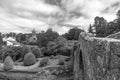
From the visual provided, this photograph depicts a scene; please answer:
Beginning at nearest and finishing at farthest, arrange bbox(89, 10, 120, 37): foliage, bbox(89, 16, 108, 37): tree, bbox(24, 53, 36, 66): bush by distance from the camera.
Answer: bbox(24, 53, 36, 66): bush, bbox(89, 10, 120, 37): foliage, bbox(89, 16, 108, 37): tree

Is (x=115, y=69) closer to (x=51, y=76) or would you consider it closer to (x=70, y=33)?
(x=51, y=76)

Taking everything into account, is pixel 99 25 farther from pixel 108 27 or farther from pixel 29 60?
pixel 29 60

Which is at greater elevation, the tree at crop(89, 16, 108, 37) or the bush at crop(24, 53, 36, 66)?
the tree at crop(89, 16, 108, 37)

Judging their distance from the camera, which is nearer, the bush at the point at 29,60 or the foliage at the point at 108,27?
the bush at the point at 29,60

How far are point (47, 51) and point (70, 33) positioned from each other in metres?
16.5

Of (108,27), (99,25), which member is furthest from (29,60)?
(99,25)

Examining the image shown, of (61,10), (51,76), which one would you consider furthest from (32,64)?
(61,10)

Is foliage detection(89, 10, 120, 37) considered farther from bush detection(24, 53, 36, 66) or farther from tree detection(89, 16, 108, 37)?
bush detection(24, 53, 36, 66)

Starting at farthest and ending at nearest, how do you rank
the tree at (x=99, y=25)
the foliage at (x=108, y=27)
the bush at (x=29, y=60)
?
the tree at (x=99, y=25) < the foliage at (x=108, y=27) < the bush at (x=29, y=60)

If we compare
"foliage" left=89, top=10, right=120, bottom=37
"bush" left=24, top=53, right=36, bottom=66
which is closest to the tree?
"foliage" left=89, top=10, right=120, bottom=37

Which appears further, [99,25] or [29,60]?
[99,25]

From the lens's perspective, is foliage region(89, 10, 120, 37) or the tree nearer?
foliage region(89, 10, 120, 37)

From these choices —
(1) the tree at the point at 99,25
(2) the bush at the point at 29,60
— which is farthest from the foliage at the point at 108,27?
(2) the bush at the point at 29,60

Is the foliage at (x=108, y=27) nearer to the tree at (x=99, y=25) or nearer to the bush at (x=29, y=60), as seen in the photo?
the tree at (x=99, y=25)
